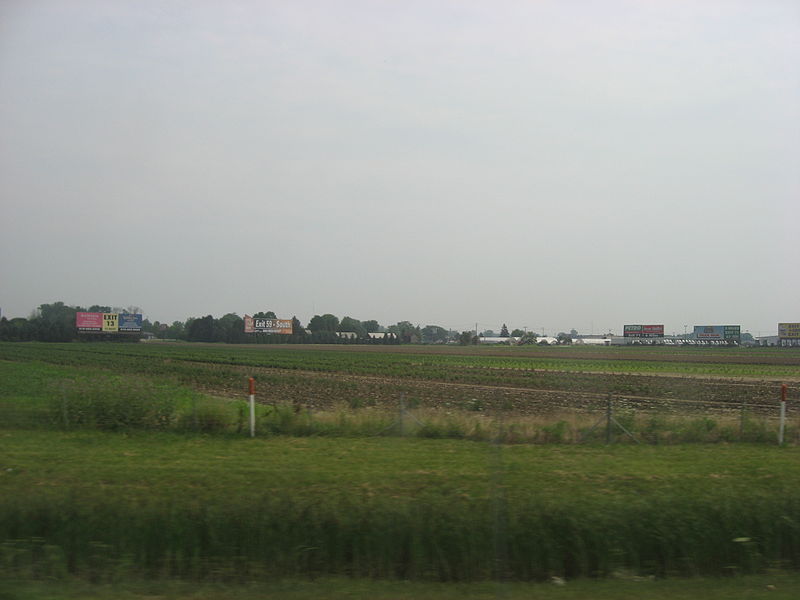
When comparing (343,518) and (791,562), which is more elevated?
(343,518)

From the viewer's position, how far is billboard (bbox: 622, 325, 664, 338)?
13425cm

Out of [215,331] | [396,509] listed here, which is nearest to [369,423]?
[396,509]

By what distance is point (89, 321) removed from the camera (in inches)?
2618

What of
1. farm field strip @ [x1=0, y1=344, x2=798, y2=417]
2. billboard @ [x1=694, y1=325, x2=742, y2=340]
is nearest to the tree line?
farm field strip @ [x1=0, y1=344, x2=798, y2=417]

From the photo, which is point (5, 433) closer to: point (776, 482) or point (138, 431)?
point (138, 431)

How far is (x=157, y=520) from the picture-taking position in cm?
812

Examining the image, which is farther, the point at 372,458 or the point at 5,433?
the point at 5,433

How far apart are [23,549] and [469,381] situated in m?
36.6

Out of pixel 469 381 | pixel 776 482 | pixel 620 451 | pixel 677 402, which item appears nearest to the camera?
pixel 776 482

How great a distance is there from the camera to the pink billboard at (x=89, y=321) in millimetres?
65812

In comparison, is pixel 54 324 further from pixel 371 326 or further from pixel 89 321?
pixel 371 326

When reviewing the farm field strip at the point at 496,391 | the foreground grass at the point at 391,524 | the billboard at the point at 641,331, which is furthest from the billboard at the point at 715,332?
the foreground grass at the point at 391,524

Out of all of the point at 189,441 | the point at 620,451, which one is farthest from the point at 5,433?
the point at 620,451

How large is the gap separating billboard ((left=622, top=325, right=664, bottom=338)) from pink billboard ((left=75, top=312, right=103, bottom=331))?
340 feet
